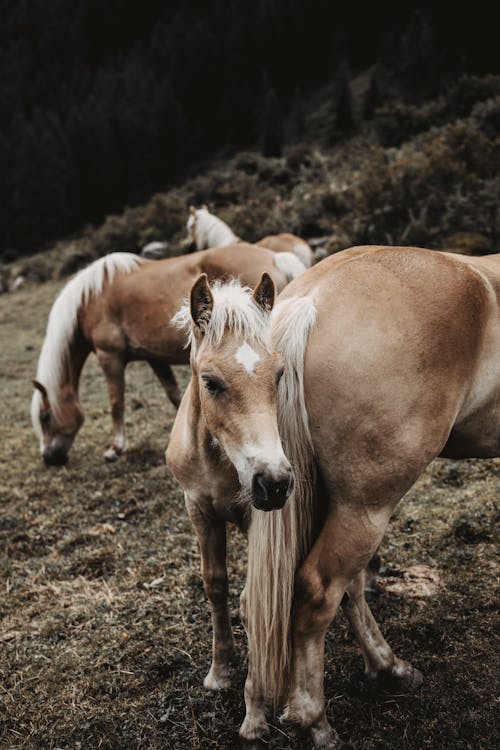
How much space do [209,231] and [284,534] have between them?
6440 mm

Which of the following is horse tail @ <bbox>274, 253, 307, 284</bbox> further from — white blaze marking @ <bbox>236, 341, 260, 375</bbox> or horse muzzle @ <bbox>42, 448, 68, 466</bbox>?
white blaze marking @ <bbox>236, 341, 260, 375</bbox>

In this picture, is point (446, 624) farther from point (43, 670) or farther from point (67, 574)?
point (67, 574)

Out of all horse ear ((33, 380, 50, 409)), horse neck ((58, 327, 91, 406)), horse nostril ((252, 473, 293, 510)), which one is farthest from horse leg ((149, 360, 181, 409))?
A: horse nostril ((252, 473, 293, 510))

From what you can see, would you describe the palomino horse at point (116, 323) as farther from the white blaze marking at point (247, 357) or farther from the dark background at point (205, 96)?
the dark background at point (205, 96)

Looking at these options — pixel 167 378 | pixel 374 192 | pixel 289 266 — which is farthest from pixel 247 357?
pixel 374 192

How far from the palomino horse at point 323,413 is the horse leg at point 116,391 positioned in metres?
3.48

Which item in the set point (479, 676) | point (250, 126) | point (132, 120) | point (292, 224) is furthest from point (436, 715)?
point (132, 120)

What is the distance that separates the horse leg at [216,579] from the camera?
7.11ft

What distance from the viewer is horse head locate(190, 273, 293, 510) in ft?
5.22

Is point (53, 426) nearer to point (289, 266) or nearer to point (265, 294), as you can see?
point (289, 266)

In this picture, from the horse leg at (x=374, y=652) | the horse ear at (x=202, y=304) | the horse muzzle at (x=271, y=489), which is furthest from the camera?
the horse leg at (x=374, y=652)

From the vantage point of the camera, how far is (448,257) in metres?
2.03

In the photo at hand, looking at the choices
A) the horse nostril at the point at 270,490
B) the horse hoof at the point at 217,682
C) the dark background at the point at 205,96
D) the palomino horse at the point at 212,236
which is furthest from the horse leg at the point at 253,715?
the dark background at the point at 205,96

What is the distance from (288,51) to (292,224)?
128ft
